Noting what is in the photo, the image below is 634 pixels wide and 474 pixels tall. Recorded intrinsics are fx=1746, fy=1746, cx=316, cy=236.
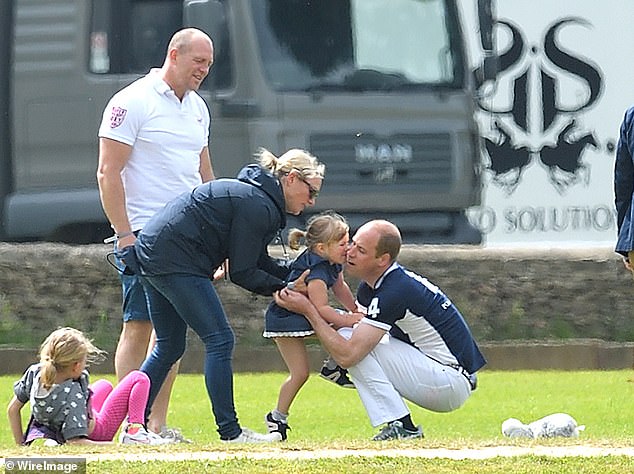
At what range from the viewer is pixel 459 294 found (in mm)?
12172

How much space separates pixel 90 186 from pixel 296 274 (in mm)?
6654

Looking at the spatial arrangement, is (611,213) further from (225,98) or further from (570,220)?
(225,98)

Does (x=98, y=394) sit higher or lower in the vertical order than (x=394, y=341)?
lower

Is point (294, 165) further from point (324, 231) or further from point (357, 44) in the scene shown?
point (357, 44)

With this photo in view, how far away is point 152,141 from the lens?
775cm

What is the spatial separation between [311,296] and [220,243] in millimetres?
527

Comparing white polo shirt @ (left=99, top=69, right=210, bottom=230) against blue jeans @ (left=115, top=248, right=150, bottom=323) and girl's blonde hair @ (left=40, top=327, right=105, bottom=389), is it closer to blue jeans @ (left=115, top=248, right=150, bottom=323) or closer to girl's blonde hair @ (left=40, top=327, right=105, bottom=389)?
A: blue jeans @ (left=115, top=248, right=150, bottom=323)

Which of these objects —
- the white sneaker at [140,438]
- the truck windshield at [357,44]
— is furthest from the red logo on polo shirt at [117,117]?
the truck windshield at [357,44]

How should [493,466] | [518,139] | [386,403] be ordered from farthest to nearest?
1. [518,139]
2. [386,403]
3. [493,466]

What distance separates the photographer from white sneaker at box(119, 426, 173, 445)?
7.39 metres

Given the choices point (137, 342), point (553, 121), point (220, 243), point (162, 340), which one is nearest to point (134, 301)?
point (137, 342)

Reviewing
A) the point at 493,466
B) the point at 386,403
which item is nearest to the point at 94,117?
the point at 386,403

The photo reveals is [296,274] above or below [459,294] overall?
above

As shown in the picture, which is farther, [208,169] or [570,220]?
[570,220]
